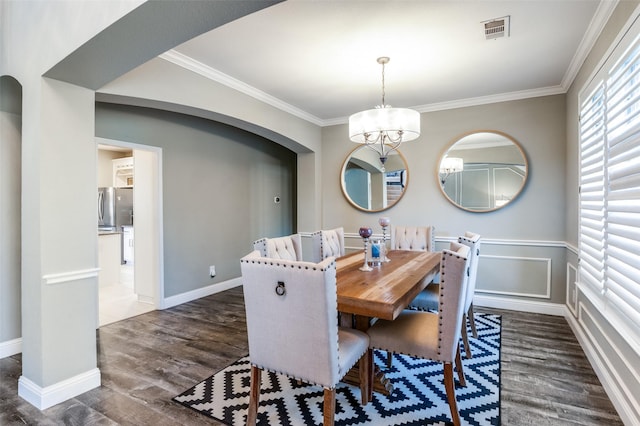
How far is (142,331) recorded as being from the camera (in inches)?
128

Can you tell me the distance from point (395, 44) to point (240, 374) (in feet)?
9.33

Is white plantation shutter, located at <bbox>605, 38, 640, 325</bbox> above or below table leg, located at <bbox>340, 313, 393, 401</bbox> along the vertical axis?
above

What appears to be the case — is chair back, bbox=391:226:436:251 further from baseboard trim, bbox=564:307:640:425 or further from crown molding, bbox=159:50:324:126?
crown molding, bbox=159:50:324:126

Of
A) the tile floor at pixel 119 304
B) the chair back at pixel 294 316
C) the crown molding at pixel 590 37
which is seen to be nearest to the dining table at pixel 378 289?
the chair back at pixel 294 316

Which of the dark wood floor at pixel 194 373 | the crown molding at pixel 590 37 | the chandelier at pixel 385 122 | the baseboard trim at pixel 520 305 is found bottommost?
the dark wood floor at pixel 194 373

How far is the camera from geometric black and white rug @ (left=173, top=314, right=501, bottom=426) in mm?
1892

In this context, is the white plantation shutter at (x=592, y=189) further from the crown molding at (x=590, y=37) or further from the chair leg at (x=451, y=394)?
the chair leg at (x=451, y=394)

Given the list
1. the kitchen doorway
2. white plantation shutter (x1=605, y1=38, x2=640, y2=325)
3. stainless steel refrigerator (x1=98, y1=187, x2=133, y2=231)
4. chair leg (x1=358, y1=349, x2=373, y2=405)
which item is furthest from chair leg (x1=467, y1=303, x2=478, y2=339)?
stainless steel refrigerator (x1=98, y1=187, x2=133, y2=231)

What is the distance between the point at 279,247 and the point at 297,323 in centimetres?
131

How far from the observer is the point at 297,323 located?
155 cm

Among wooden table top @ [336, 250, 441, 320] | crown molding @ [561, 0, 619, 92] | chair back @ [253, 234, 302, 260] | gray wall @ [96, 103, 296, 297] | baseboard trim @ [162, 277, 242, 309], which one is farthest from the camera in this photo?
baseboard trim @ [162, 277, 242, 309]

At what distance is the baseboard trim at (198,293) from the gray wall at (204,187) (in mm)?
65

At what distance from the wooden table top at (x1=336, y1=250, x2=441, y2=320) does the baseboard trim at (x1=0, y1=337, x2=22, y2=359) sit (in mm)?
2871

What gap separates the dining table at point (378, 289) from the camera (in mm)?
1687
